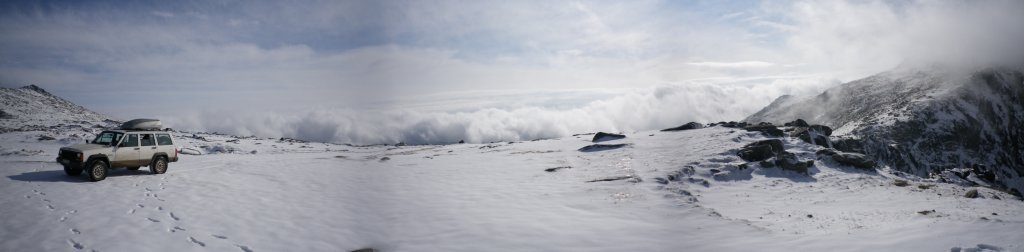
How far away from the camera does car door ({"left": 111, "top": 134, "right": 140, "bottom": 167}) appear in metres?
19.5

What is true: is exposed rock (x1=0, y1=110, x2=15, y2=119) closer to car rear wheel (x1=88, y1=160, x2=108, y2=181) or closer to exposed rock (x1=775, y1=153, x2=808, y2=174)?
car rear wheel (x1=88, y1=160, x2=108, y2=181)

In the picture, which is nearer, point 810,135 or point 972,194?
point 972,194

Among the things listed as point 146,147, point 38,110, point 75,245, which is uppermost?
point 38,110

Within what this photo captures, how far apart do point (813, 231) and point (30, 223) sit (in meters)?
20.9

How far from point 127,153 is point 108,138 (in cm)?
116

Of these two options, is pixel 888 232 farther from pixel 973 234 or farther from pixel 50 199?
pixel 50 199

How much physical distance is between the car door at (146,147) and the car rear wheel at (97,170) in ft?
6.48

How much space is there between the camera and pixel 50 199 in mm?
14156

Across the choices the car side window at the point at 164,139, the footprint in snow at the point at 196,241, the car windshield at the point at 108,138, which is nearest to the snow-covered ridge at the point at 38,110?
the car side window at the point at 164,139

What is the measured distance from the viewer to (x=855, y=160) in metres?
26.5

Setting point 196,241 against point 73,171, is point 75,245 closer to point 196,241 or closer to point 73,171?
point 196,241

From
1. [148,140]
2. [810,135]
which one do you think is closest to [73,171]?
[148,140]

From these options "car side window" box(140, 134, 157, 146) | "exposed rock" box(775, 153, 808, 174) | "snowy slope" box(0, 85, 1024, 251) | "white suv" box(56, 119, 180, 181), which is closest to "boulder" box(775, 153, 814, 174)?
"exposed rock" box(775, 153, 808, 174)

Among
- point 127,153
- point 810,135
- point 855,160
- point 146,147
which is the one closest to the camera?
point 127,153
